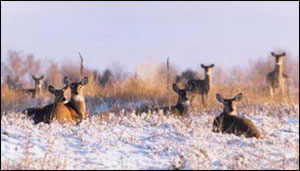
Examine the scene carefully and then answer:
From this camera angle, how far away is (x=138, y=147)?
10.1 meters

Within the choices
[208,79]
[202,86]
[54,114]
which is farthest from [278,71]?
[54,114]

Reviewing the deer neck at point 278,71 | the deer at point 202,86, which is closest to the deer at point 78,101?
the deer at point 202,86

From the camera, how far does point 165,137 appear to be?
10797mm

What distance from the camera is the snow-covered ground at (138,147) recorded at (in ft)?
29.6

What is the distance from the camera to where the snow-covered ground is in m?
9.01

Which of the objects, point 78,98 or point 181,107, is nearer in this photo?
point 78,98

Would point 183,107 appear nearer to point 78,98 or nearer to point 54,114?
point 78,98

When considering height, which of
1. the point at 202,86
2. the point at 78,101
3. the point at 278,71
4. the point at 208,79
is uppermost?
the point at 78,101

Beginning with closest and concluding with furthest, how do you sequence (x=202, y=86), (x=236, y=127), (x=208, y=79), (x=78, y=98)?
1. (x=236, y=127)
2. (x=78, y=98)
3. (x=202, y=86)
4. (x=208, y=79)

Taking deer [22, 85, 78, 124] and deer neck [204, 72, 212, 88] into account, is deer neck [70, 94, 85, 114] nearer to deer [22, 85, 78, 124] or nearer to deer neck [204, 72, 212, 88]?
deer [22, 85, 78, 124]

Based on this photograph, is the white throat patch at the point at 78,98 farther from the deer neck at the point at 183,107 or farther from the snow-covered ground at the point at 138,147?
the snow-covered ground at the point at 138,147

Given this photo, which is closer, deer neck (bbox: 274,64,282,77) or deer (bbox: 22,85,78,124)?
deer (bbox: 22,85,78,124)

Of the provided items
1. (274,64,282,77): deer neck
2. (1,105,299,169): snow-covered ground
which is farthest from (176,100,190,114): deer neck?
(274,64,282,77): deer neck

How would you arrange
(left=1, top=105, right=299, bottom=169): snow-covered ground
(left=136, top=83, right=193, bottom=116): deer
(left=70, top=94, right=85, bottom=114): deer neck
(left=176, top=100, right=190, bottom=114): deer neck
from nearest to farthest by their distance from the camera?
(left=1, top=105, right=299, bottom=169): snow-covered ground → (left=70, top=94, right=85, bottom=114): deer neck → (left=136, top=83, right=193, bottom=116): deer → (left=176, top=100, right=190, bottom=114): deer neck
